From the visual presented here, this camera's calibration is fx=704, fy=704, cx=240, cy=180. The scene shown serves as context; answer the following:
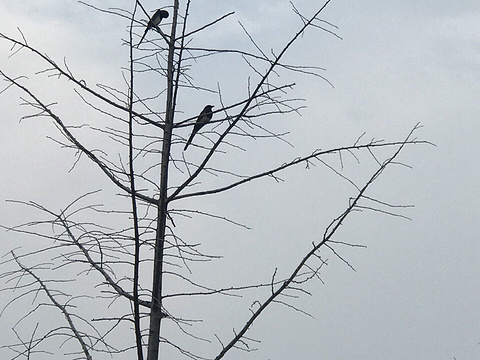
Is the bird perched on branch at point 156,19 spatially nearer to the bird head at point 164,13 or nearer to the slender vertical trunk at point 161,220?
the bird head at point 164,13

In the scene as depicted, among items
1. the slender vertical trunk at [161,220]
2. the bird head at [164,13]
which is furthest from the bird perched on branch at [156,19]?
the slender vertical trunk at [161,220]

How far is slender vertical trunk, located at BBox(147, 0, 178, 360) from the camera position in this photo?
3.46m

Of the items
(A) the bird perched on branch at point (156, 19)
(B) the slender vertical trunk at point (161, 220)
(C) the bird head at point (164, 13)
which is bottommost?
(B) the slender vertical trunk at point (161, 220)

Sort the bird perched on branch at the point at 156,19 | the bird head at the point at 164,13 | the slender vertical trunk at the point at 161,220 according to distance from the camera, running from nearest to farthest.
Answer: the slender vertical trunk at the point at 161,220, the bird perched on branch at the point at 156,19, the bird head at the point at 164,13

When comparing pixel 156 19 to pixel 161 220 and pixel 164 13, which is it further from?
pixel 161 220

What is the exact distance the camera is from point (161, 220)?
3.58 metres

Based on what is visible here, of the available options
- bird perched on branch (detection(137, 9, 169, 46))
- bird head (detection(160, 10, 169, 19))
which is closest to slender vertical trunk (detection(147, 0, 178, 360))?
bird perched on branch (detection(137, 9, 169, 46))

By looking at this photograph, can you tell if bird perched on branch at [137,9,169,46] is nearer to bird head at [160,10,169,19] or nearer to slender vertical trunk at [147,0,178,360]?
bird head at [160,10,169,19]

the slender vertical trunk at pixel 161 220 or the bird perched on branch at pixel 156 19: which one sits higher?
the bird perched on branch at pixel 156 19

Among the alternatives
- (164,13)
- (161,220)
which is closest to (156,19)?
(164,13)

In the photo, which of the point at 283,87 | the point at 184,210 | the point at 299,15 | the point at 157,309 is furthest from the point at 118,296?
the point at 299,15

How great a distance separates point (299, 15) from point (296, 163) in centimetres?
80

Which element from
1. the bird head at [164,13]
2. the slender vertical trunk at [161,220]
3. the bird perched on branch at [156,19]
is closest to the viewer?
the slender vertical trunk at [161,220]

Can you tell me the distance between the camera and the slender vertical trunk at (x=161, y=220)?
346 centimetres
